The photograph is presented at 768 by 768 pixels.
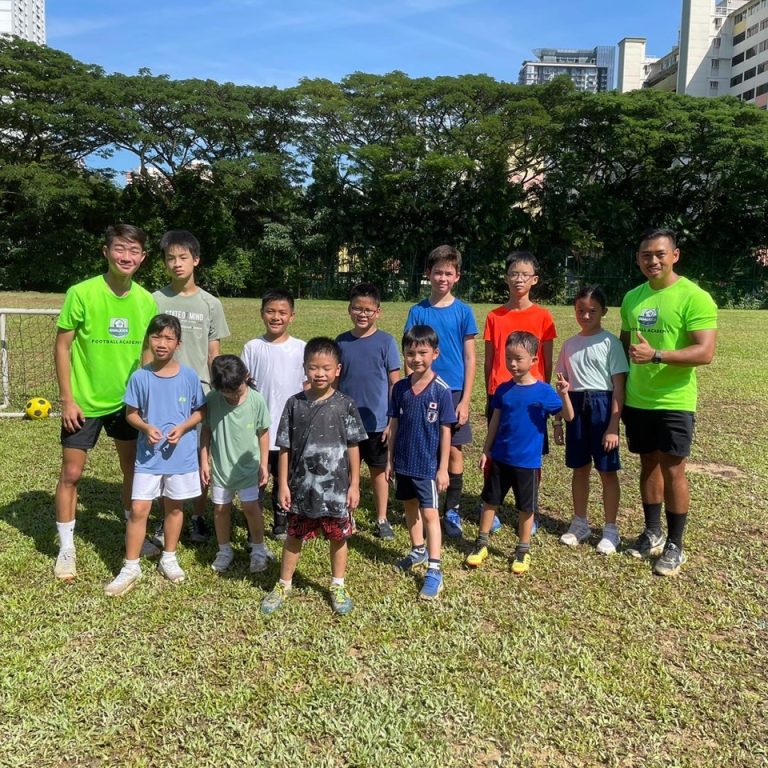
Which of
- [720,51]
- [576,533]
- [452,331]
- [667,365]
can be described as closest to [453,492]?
[576,533]

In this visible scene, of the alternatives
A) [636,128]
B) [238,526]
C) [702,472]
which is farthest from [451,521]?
[636,128]

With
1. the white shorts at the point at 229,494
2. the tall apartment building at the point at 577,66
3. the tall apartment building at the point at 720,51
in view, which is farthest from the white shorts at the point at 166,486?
the tall apartment building at the point at 577,66

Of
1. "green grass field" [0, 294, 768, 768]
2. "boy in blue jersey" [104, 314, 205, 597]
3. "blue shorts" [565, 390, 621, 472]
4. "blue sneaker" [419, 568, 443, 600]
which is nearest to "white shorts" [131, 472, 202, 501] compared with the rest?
"boy in blue jersey" [104, 314, 205, 597]

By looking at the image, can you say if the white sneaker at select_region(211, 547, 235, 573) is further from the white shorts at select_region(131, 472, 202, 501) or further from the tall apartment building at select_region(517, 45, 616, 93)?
the tall apartment building at select_region(517, 45, 616, 93)

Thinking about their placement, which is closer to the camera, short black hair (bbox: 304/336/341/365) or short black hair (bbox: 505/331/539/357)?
short black hair (bbox: 304/336/341/365)

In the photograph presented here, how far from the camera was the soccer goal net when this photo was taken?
7430mm

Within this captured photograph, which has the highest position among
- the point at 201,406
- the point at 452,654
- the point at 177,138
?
the point at 177,138

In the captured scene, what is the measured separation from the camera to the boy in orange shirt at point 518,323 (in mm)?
4094

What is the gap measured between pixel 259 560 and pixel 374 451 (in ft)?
3.20

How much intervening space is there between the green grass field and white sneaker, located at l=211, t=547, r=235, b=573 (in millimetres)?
104

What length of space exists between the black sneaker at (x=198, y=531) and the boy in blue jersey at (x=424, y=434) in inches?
54.8

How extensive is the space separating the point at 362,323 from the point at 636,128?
27970mm

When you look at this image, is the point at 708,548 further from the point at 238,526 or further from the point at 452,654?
the point at 238,526

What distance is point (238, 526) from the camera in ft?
14.4
